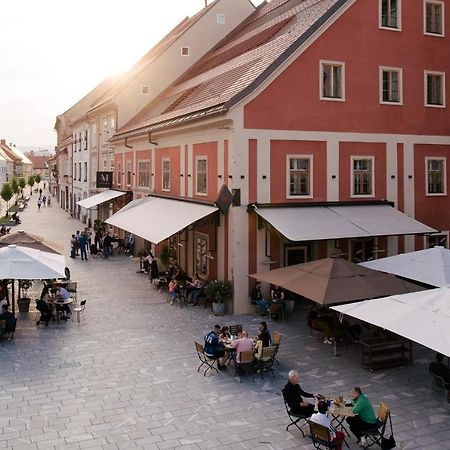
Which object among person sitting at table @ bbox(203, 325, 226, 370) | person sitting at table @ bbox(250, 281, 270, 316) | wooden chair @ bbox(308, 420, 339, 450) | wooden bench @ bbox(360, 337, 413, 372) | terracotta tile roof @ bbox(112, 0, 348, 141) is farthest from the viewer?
terracotta tile roof @ bbox(112, 0, 348, 141)

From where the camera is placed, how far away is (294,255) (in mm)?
Answer: 19750

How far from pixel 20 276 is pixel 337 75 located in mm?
13046

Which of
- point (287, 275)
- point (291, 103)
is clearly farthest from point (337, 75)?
point (287, 275)

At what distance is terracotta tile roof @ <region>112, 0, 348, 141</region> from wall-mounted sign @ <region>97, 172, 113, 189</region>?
525 cm

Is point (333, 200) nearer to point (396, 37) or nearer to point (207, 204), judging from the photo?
point (207, 204)

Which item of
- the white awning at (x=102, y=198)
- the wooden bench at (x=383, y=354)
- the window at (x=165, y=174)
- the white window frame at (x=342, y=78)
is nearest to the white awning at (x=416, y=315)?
the wooden bench at (x=383, y=354)

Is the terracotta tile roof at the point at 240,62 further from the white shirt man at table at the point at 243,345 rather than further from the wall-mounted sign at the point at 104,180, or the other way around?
the white shirt man at table at the point at 243,345

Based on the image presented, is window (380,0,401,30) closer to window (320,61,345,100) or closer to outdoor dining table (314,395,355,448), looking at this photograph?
window (320,61,345,100)

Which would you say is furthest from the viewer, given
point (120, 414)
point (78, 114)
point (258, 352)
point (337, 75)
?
point (78, 114)

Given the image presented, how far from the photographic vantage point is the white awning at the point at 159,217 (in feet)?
61.8

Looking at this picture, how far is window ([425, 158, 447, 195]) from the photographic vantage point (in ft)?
72.7

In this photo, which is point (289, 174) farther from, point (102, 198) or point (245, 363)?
point (102, 198)

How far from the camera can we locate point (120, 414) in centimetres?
1049

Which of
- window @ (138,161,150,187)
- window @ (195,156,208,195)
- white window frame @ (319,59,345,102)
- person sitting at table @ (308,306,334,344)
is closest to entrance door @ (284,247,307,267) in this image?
person sitting at table @ (308,306,334,344)
